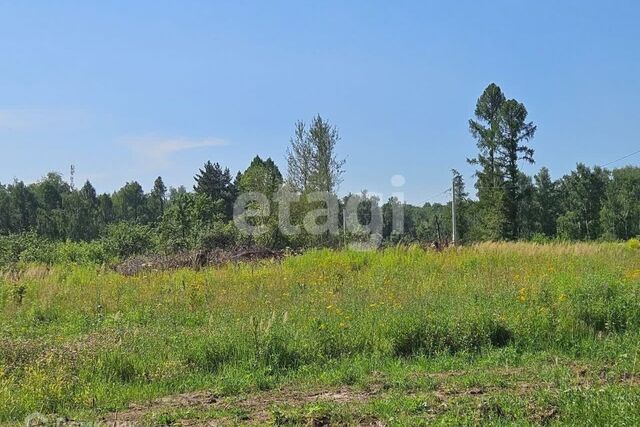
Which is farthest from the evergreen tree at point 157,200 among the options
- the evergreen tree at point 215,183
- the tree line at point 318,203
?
→ the evergreen tree at point 215,183

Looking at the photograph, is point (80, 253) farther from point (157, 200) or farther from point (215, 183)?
point (157, 200)

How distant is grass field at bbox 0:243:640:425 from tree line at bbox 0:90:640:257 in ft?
39.3

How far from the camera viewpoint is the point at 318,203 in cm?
Answer: 2634

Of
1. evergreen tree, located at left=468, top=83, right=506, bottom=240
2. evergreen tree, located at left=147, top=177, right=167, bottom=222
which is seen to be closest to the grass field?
evergreen tree, located at left=468, top=83, right=506, bottom=240

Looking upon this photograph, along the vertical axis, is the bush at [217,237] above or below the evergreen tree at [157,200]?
below

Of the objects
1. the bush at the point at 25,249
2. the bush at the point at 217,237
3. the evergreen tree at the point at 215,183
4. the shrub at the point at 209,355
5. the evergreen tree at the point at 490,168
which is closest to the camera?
the shrub at the point at 209,355

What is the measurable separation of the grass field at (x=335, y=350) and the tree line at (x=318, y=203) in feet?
39.3

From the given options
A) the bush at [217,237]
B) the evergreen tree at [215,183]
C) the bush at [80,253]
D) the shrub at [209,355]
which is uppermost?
the evergreen tree at [215,183]

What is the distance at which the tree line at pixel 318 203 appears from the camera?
2817 cm

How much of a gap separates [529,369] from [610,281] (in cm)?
470

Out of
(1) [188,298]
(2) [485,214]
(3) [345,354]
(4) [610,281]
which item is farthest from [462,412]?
(2) [485,214]

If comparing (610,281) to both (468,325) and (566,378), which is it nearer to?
(468,325)

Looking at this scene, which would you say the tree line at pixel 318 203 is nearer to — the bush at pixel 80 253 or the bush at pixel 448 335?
the bush at pixel 80 253

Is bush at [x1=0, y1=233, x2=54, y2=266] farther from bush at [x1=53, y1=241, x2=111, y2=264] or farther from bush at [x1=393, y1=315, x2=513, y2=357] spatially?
bush at [x1=393, y1=315, x2=513, y2=357]
